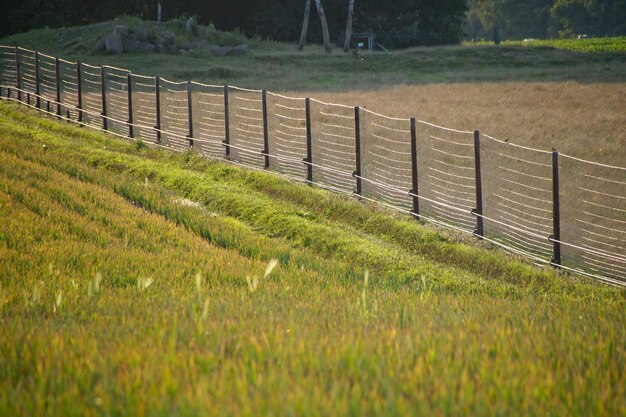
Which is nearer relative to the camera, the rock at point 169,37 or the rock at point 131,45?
the rock at point 131,45

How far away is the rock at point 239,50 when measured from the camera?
50969 millimetres

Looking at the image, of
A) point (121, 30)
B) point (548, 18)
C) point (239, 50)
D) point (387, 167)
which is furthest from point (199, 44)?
point (548, 18)

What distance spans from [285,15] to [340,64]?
18993 millimetres

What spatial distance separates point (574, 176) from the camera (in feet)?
56.2

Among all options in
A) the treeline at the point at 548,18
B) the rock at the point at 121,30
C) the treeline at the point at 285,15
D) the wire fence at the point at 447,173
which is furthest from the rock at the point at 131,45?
the treeline at the point at 548,18

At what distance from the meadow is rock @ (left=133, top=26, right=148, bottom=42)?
28159 mm

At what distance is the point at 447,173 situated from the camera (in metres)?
16.2

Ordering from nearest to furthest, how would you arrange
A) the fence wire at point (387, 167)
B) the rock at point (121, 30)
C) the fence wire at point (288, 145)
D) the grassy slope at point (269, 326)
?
the grassy slope at point (269, 326) < the fence wire at point (387, 167) < the fence wire at point (288, 145) < the rock at point (121, 30)

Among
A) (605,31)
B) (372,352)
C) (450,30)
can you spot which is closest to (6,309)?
(372,352)

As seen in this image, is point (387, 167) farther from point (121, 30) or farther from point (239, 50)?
point (239, 50)

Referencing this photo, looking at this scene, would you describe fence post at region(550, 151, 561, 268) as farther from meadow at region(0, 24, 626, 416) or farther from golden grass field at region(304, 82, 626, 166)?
golden grass field at region(304, 82, 626, 166)

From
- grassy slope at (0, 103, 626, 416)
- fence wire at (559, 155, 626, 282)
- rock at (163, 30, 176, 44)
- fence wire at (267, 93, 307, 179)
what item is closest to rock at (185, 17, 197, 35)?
rock at (163, 30, 176, 44)

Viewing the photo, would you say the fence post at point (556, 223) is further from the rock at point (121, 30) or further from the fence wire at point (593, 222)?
the rock at point (121, 30)

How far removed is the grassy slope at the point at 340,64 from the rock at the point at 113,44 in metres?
0.70
